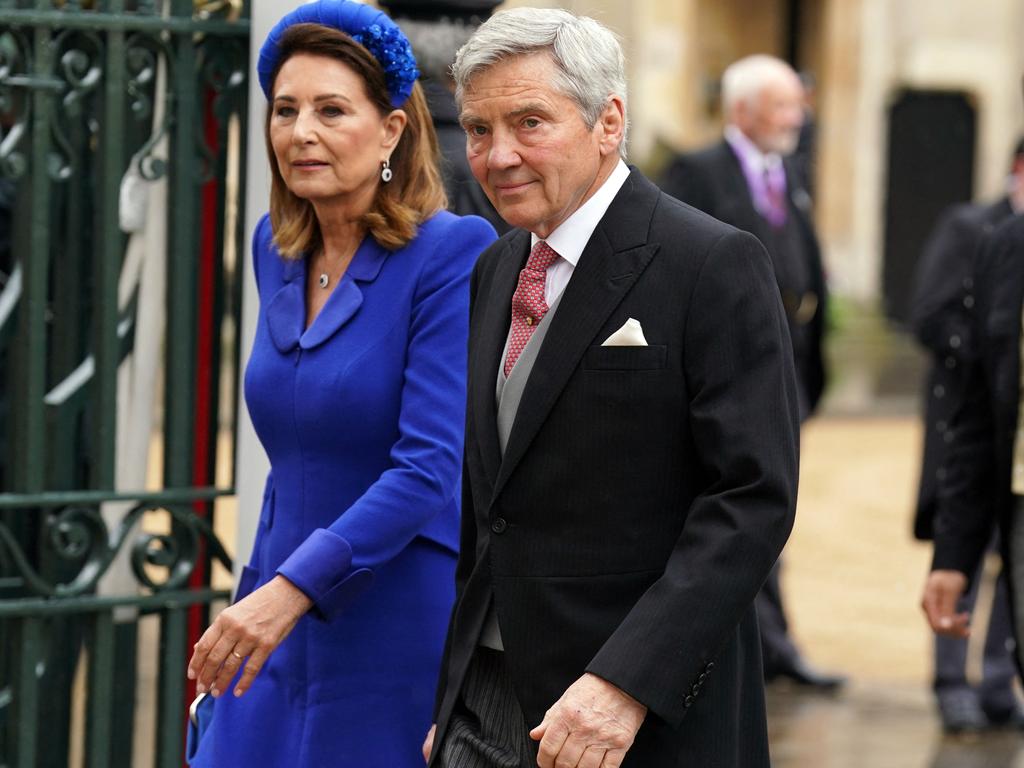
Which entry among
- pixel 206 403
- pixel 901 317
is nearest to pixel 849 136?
pixel 901 317

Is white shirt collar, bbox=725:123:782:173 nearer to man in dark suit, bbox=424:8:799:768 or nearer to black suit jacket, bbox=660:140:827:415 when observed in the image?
black suit jacket, bbox=660:140:827:415

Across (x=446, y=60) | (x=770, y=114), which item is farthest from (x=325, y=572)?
(x=770, y=114)

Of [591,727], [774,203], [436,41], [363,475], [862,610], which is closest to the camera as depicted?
[591,727]

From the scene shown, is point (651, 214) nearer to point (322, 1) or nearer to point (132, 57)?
point (322, 1)

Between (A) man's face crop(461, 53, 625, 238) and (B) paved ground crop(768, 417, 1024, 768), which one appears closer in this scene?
(A) man's face crop(461, 53, 625, 238)

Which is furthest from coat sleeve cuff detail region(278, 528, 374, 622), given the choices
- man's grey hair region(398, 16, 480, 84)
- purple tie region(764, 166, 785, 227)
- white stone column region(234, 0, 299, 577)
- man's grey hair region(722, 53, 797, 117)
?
man's grey hair region(722, 53, 797, 117)

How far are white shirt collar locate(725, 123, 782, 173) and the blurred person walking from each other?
88 cm

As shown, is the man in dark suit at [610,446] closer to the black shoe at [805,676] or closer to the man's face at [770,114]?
the black shoe at [805,676]

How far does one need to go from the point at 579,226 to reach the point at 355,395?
0.65m

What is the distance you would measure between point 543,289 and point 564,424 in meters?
0.28

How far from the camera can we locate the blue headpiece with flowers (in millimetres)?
3701

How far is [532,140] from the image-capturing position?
3102 millimetres

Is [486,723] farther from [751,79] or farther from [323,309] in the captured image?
[751,79]

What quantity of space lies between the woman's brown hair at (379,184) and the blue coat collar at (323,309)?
4 centimetres
